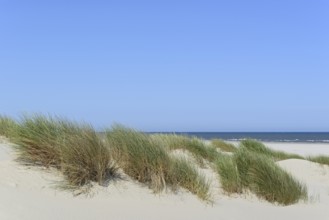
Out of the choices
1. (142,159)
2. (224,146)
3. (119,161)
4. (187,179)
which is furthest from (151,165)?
(224,146)

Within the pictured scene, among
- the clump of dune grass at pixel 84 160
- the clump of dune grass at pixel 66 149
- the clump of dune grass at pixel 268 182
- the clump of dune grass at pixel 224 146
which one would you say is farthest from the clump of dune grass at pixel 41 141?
the clump of dune grass at pixel 224 146

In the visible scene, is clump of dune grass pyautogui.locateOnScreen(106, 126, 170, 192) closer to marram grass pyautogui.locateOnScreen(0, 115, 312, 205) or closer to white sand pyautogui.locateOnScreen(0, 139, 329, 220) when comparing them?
marram grass pyautogui.locateOnScreen(0, 115, 312, 205)

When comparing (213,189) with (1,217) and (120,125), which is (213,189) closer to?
(120,125)

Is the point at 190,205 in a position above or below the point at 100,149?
below

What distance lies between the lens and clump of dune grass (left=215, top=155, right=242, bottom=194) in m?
7.04

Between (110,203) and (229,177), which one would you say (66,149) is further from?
(229,177)

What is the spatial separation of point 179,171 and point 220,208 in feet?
2.57

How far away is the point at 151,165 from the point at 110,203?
978mm

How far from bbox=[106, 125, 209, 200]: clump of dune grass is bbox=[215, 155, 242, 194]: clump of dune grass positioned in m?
0.74

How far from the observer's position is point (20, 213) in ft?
14.3

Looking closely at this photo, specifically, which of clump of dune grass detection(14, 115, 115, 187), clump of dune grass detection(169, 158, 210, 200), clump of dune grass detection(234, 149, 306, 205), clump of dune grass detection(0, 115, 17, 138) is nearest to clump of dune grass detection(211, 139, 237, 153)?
clump of dune grass detection(234, 149, 306, 205)

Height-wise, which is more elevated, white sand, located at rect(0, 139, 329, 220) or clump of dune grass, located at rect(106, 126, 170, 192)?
clump of dune grass, located at rect(106, 126, 170, 192)

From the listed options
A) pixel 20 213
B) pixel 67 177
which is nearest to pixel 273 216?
pixel 67 177

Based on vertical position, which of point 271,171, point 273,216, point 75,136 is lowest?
point 273,216
